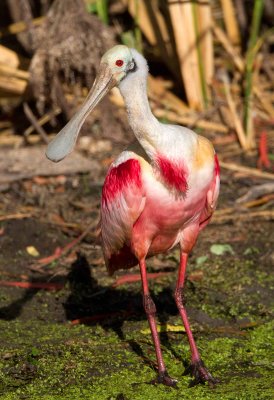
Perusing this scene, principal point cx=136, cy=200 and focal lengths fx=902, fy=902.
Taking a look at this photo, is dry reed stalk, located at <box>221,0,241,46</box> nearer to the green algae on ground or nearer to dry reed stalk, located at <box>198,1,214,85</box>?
dry reed stalk, located at <box>198,1,214,85</box>

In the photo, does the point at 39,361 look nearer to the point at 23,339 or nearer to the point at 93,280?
the point at 23,339

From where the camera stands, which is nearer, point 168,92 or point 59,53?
point 59,53

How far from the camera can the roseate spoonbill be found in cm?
435

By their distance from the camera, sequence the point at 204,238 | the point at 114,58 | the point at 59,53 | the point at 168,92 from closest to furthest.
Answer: the point at 114,58, the point at 204,238, the point at 59,53, the point at 168,92

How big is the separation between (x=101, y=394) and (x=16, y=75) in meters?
4.33

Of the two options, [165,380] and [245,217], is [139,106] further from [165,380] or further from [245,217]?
[245,217]

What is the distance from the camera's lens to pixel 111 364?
15.4 ft

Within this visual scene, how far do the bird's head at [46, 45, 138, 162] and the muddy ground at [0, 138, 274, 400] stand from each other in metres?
1.12

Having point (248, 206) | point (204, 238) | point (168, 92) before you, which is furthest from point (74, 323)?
point (168, 92)

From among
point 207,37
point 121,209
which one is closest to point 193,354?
point 121,209

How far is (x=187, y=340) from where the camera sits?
5.11 metres

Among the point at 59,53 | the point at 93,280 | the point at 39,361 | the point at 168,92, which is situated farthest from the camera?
the point at 168,92

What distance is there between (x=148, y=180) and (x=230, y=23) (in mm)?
4897

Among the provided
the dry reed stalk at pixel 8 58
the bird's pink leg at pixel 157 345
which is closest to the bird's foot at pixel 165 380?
the bird's pink leg at pixel 157 345
